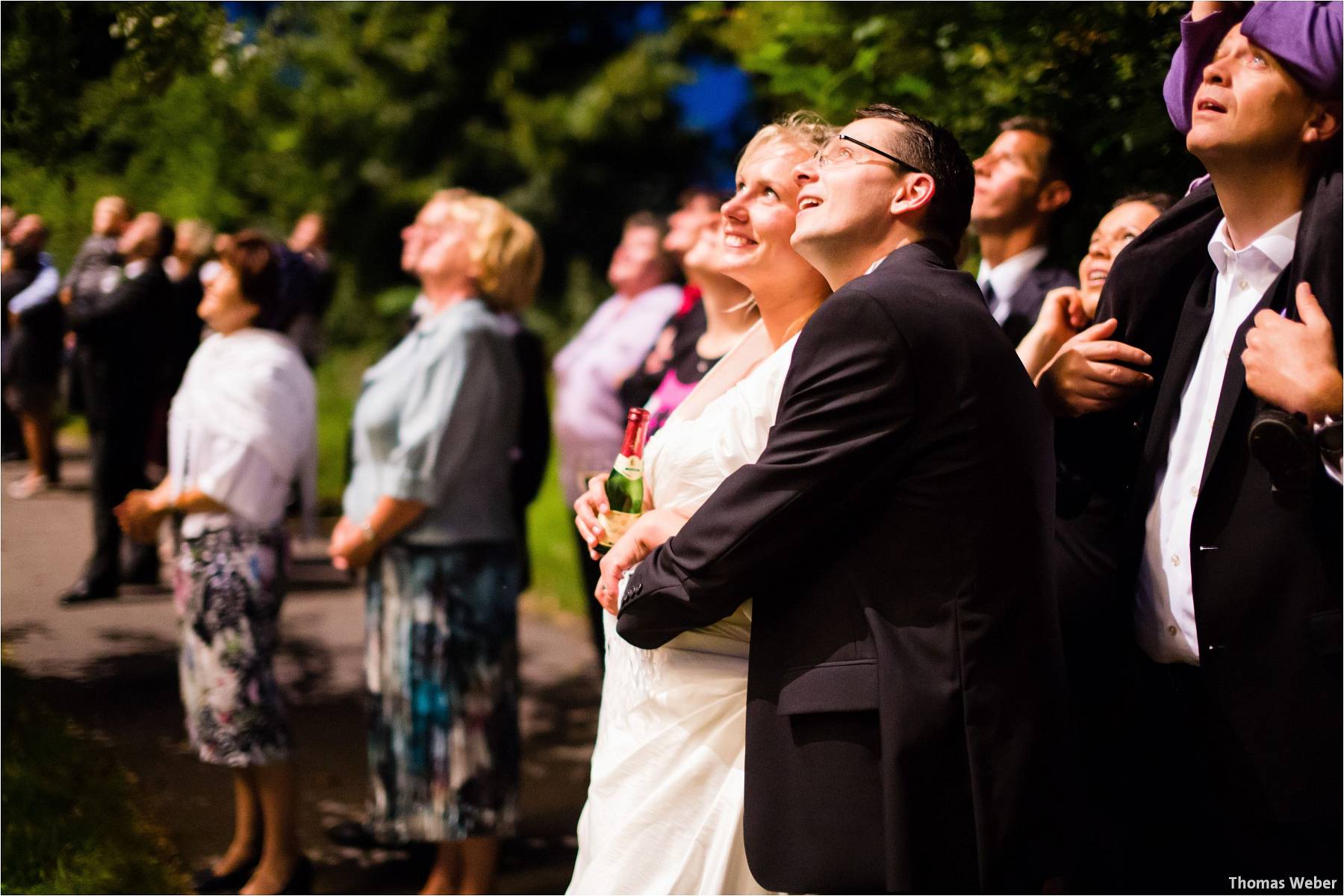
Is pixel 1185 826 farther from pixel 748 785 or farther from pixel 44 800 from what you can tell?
pixel 44 800

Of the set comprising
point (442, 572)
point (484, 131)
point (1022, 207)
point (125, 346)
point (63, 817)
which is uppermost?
point (484, 131)

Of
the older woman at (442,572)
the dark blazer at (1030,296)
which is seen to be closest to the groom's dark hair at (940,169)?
the dark blazer at (1030,296)

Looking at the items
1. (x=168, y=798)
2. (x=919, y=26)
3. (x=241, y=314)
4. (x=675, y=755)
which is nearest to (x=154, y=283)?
(x=241, y=314)

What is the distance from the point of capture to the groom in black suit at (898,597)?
2258mm

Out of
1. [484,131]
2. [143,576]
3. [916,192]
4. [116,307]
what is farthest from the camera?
[484,131]

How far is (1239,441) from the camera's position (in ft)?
8.26

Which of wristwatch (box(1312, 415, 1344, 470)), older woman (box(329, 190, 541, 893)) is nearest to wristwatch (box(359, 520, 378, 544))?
older woman (box(329, 190, 541, 893))

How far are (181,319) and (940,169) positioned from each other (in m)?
5.28

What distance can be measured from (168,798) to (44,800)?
812mm

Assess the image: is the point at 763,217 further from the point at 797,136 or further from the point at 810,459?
the point at 810,459

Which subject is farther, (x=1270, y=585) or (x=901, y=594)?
(x=1270, y=585)

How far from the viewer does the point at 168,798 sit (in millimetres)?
4988

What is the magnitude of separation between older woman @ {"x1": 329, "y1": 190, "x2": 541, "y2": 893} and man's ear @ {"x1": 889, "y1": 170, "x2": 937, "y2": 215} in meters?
2.41

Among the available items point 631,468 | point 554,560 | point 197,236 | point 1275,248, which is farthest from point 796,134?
point 554,560
